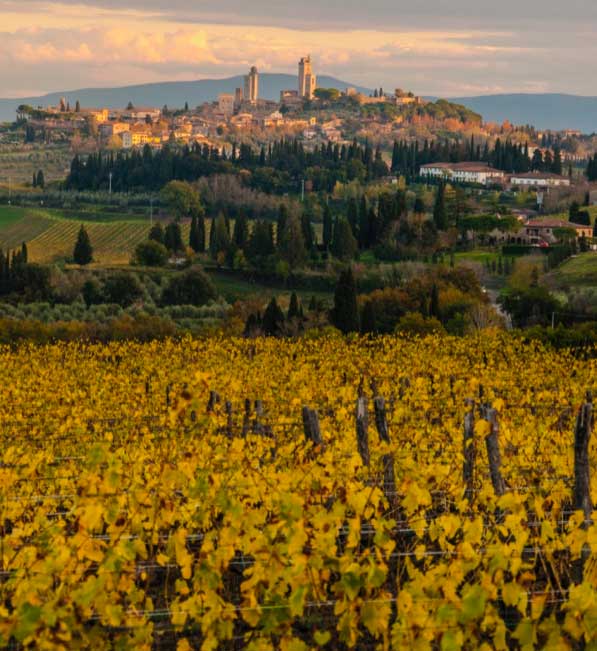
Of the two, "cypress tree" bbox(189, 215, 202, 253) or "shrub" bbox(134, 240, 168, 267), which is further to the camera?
"cypress tree" bbox(189, 215, 202, 253)

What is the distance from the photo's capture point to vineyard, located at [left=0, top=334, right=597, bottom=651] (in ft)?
20.8

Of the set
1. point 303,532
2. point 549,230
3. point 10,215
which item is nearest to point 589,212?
point 549,230

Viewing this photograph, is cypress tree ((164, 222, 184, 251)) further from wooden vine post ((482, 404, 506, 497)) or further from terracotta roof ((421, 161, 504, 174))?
wooden vine post ((482, 404, 506, 497))

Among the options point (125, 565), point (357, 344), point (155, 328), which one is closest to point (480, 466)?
point (125, 565)

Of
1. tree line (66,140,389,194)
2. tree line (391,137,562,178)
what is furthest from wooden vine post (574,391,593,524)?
tree line (391,137,562,178)

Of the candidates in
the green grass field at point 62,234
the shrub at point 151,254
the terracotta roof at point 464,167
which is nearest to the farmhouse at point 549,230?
the green grass field at point 62,234

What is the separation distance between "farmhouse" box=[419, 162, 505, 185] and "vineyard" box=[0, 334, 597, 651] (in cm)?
9403

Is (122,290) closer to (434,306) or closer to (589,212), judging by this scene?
(434,306)

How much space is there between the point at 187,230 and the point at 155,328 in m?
47.5

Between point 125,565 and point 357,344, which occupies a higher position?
point 125,565

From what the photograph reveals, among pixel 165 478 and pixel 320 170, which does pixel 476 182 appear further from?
pixel 165 478

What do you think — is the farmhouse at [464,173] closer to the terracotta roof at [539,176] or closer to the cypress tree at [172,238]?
the terracotta roof at [539,176]

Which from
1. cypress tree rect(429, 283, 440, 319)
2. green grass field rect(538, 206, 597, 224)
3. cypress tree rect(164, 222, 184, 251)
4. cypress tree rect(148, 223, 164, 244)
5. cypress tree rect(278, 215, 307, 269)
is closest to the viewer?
cypress tree rect(429, 283, 440, 319)

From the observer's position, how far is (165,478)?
7.67 m
